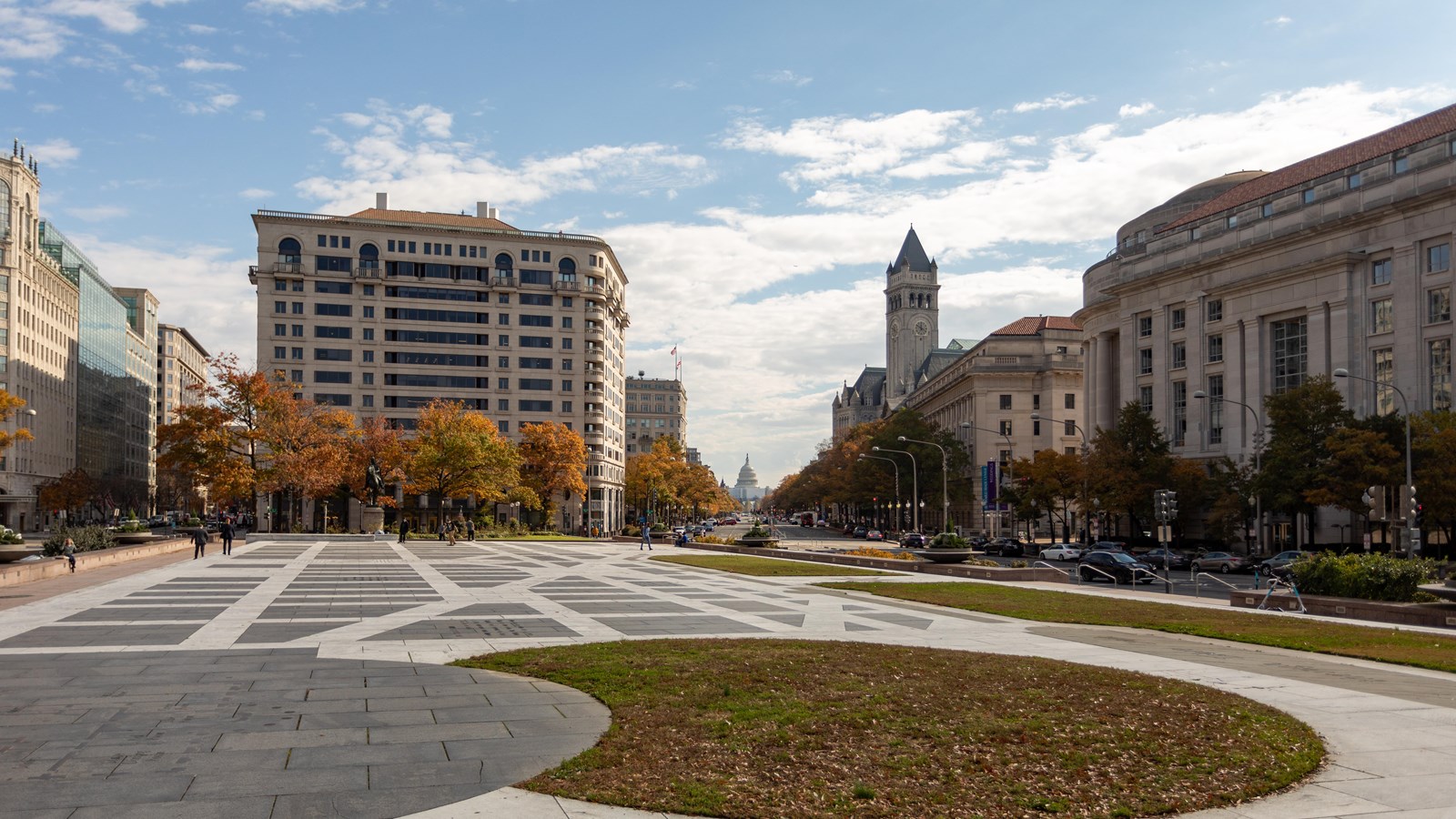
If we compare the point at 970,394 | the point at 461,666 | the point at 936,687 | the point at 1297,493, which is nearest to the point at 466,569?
the point at 461,666

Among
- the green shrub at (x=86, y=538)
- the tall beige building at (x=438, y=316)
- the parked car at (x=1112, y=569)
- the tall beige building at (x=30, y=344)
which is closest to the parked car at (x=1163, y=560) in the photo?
the parked car at (x=1112, y=569)

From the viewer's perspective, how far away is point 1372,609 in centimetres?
2486

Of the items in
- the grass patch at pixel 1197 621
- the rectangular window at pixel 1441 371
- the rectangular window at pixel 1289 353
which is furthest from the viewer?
the rectangular window at pixel 1289 353

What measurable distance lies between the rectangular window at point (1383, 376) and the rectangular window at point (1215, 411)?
43.1 ft

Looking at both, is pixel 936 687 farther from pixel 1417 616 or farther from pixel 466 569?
pixel 466 569

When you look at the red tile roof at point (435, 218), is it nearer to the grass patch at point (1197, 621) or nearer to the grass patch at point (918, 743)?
the grass patch at point (1197, 621)

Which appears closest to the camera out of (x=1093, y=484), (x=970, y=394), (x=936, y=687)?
(x=936, y=687)

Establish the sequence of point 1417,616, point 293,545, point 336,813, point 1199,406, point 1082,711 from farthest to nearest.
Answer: point 1199,406 < point 293,545 < point 1417,616 < point 1082,711 < point 336,813

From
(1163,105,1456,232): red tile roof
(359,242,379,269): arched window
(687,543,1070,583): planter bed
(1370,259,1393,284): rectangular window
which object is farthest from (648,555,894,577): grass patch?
(359,242,379,269): arched window

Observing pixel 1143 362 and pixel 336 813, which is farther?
pixel 1143 362

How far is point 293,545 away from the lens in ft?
197

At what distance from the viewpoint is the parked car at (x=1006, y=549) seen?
75688 millimetres

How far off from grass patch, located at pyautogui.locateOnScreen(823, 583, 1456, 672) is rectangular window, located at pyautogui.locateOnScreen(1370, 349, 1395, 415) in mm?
45083

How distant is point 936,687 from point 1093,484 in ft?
217
